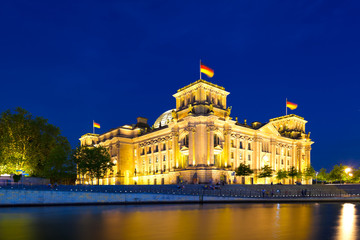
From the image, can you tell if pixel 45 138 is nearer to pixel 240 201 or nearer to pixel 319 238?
pixel 240 201

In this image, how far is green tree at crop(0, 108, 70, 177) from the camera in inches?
2579

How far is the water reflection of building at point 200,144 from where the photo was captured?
254 ft

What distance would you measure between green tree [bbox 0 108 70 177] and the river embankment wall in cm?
2472

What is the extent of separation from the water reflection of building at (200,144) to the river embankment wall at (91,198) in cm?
2472

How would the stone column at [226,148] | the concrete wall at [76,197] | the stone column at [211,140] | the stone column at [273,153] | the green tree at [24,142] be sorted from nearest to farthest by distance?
the concrete wall at [76,197]
the green tree at [24,142]
the stone column at [211,140]
the stone column at [226,148]
the stone column at [273,153]

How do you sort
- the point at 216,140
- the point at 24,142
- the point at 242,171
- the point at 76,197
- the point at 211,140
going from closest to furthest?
the point at 76,197, the point at 24,142, the point at 211,140, the point at 216,140, the point at 242,171

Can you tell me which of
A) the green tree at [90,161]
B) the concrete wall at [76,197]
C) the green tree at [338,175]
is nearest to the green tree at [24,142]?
the green tree at [90,161]

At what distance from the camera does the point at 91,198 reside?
45625 mm

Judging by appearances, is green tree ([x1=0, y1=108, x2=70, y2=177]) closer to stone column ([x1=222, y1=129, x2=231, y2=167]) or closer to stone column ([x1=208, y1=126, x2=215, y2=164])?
stone column ([x1=208, y1=126, x2=215, y2=164])

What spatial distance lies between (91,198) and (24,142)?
115ft

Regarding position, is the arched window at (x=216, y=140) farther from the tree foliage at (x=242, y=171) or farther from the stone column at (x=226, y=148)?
the tree foliage at (x=242, y=171)

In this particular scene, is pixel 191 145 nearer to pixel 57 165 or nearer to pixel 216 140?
pixel 216 140

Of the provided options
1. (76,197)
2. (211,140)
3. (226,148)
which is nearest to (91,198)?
(76,197)

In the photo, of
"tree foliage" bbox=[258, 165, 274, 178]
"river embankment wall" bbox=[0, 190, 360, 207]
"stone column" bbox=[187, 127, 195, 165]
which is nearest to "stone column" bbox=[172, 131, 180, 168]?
"stone column" bbox=[187, 127, 195, 165]
